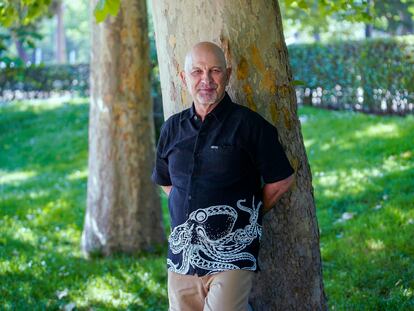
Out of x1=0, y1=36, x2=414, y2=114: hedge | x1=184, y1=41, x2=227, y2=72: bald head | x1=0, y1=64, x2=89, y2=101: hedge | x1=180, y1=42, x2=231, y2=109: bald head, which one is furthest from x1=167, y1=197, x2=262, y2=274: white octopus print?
x1=0, y1=64, x2=89, y2=101: hedge

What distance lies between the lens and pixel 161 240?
306 inches

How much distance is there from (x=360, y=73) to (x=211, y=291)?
13.5 meters

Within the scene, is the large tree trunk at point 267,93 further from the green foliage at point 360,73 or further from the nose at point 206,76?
the green foliage at point 360,73

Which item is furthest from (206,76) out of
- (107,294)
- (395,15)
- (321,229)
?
(395,15)

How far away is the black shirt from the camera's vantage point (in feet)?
11.2

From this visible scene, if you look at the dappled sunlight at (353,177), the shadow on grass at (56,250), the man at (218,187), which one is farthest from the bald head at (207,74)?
the dappled sunlight at (353,177)

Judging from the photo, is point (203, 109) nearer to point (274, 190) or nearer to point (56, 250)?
point (274, 190)

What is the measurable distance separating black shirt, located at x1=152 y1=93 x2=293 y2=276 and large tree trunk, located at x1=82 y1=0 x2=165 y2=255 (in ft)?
13.5

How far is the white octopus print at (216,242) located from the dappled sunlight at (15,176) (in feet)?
31.0

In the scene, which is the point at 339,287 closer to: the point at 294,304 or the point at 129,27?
the point at 294,304

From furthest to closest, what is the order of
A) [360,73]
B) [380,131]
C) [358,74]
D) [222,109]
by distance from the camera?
1. [358,74]
2. [360,73]
3. [380,131]
4. [222,109]

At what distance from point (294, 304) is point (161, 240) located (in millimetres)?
3814

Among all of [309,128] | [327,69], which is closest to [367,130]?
[309,128]

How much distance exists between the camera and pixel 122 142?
7586 mm
